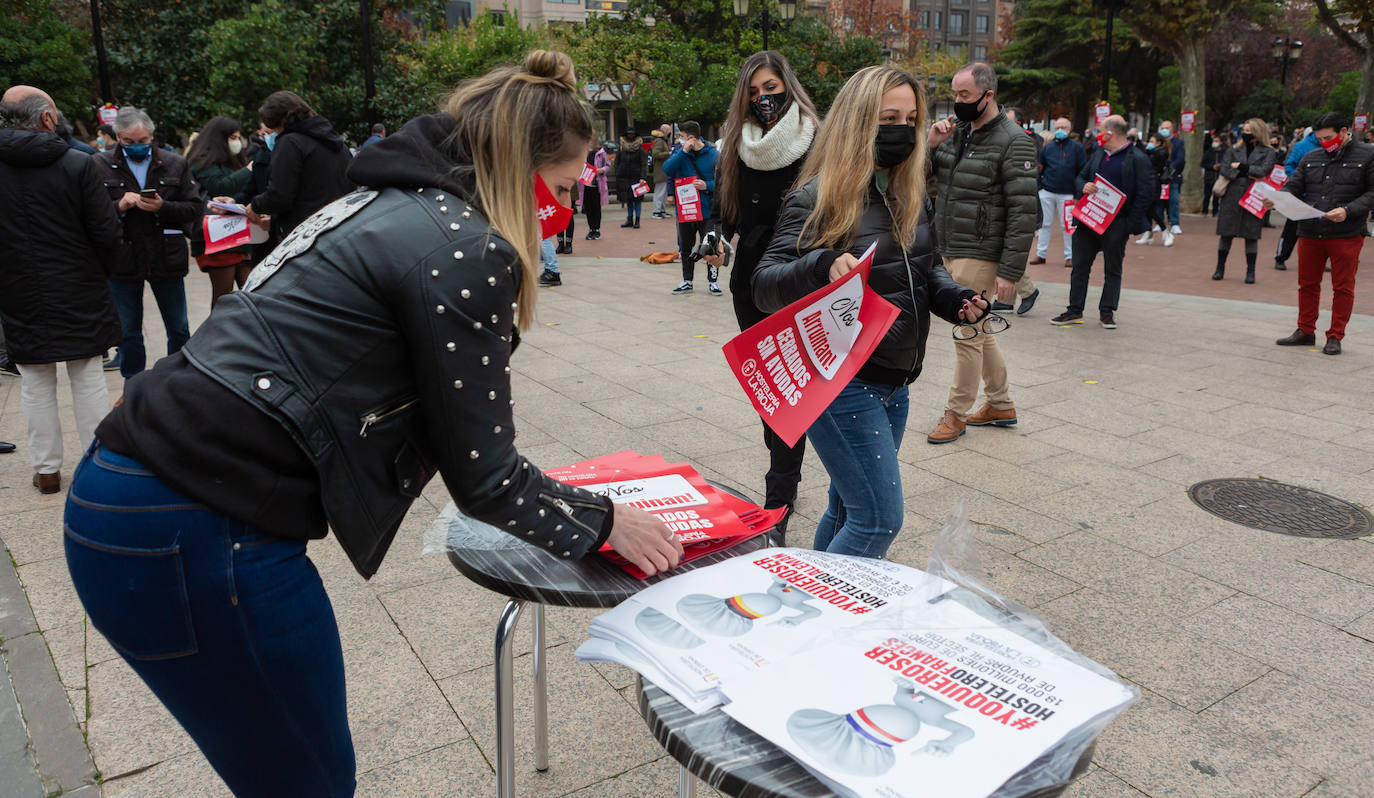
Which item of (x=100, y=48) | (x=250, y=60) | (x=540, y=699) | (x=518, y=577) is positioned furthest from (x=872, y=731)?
(x=100, y=48)

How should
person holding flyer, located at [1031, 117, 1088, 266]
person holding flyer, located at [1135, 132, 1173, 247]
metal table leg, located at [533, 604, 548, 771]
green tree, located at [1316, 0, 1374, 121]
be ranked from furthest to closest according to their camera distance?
1. green tree, located at [1316, 0, 1374, 121]
2. person holding flyer, located at [1135, 132, 1173, 247]
3. person holding flyer, located at [1031, 117, 1088, 266]
4. metal table leg, located at [533, 604, 548, 771]

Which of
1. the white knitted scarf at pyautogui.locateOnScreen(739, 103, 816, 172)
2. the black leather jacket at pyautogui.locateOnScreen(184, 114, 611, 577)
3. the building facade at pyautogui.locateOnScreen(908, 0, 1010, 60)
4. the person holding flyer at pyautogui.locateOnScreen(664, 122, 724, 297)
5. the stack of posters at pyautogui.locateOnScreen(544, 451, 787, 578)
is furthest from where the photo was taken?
the building facade at pyautogui.locateOnScreen(908, 0, 1010, 60)

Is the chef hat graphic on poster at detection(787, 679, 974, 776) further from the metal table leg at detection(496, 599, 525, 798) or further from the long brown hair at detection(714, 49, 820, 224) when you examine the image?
the long brown hair at detection(714, 49, 820, 224)

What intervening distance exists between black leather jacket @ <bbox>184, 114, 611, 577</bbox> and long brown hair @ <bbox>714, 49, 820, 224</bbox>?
2.73 m

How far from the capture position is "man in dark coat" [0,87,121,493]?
14.2 feet

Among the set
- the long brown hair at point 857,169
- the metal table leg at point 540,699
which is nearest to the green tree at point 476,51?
the long brown hair at point 857,169

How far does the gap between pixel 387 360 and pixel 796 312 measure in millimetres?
974

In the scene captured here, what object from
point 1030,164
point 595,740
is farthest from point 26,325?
point 1030,164

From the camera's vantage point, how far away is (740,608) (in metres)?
1.54

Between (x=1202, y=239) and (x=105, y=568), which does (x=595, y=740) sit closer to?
(x=105, y=568)

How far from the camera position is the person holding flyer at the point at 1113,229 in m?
8.64

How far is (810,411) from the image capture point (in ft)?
6.67

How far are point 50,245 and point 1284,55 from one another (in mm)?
38036

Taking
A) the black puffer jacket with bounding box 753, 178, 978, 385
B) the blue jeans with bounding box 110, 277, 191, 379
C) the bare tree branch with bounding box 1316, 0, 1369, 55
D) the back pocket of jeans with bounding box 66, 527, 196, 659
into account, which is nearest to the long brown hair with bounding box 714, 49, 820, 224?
the black puffer jacket with bounding box 753, 178, 978, 385
